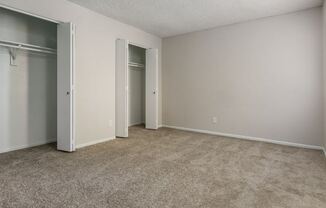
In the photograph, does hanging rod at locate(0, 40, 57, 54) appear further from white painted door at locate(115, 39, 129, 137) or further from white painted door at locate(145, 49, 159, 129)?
white painted door at locate(145, 49, 159, 129)

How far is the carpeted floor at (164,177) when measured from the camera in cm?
186

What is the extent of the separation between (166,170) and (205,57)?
127 inches

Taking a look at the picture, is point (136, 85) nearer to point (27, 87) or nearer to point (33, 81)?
point (33, 81)

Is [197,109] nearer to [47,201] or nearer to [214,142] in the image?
[214,142]

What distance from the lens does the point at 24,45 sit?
10.6 ft

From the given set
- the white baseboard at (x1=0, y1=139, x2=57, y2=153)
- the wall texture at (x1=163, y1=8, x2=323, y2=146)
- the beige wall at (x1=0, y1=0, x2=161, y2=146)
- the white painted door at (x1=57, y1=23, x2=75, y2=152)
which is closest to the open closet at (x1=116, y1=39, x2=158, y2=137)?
the beige wall at (x1=0, y1=0, x2=161, y2=146)

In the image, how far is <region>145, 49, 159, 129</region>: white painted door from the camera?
17.3 ft

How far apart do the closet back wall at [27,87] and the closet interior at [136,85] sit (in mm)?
2214

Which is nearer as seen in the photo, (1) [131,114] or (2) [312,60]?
(2) [312,60]

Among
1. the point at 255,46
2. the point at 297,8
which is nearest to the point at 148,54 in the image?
the point at 255,46

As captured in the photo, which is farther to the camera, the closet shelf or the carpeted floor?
the closet shelf

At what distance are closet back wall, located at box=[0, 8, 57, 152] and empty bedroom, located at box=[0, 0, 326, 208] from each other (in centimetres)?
2

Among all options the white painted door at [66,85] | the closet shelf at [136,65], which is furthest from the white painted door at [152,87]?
the white painted door at [66,85]

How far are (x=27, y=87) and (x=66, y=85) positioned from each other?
36.1 inches
